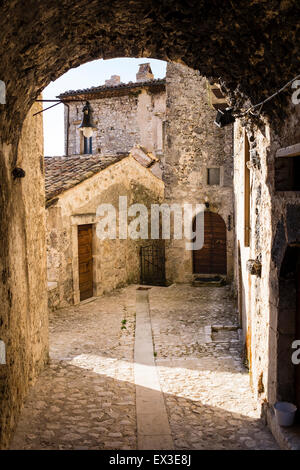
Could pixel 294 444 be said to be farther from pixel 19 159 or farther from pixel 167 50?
pixel 19 159

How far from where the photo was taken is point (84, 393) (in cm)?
561

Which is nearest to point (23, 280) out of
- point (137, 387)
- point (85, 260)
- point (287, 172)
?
point (137, 387)

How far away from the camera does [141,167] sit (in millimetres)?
14320

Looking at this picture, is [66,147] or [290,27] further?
[66,147]

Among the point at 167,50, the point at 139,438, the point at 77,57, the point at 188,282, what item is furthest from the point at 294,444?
the point at 188,282

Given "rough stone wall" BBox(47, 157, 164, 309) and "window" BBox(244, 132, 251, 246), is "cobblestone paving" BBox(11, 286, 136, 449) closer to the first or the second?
"rough stone wall" BBox(47, 157, 164, 309)

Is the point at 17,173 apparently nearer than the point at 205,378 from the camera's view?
Yes

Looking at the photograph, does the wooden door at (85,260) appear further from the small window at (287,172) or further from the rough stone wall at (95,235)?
the small window at (287,172)

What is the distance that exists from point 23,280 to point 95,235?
21.5ft

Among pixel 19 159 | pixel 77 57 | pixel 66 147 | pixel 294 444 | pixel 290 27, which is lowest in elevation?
pixel 294 444

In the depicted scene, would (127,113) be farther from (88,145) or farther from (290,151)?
(290,151)

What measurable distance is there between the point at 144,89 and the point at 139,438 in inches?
695

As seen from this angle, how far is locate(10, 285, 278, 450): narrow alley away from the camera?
4418 millimetres

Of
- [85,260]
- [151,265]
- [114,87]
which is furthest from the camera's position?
[114,87]
